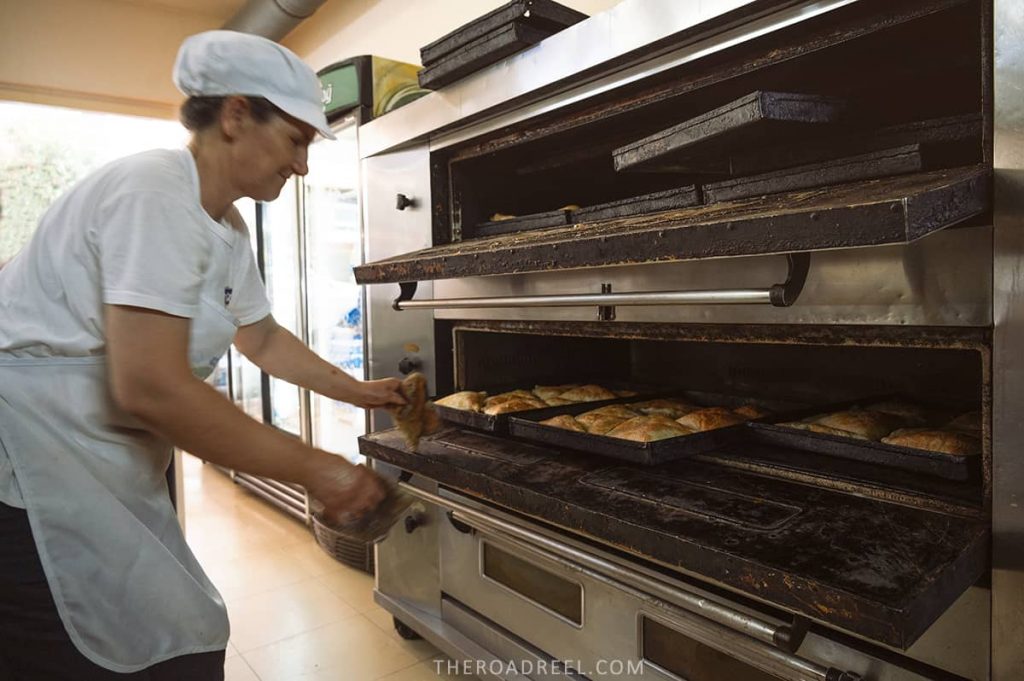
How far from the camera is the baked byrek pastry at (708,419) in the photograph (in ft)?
4.95

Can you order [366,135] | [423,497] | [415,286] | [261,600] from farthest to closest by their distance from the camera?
[261,600] → [366,135] → [415,286] → [423,497]

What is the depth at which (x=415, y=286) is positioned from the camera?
2.19 meters

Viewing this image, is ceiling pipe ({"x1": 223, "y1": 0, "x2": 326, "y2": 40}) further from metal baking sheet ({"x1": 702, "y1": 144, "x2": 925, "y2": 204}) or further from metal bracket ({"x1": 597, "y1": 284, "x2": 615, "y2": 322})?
metal baking sheet ({"x1": 702, "y1": 144, "x2": 925, "y2": 204})

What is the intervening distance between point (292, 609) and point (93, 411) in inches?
→ 69.0

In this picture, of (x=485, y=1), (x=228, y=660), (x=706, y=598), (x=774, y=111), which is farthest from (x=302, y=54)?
(x=706, y=598)

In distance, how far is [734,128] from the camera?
120 centimetres

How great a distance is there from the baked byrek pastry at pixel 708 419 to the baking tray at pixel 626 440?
0.10 ft

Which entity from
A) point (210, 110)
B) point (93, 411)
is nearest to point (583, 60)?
point (210, 110)

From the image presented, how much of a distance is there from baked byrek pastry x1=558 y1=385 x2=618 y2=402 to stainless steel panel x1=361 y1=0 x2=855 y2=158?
799 mm

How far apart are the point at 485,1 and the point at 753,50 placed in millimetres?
1802

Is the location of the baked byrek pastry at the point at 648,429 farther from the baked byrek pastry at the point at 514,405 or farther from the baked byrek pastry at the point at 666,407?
the baked byrek pastry at the point at 514,405

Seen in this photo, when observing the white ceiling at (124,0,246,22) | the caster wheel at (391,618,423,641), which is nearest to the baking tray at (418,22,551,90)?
the caster wheel at (391,618,423,641)

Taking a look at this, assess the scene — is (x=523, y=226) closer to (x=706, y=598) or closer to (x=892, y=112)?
(x=892, y=112)

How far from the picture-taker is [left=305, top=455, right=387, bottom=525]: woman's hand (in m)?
1.08
